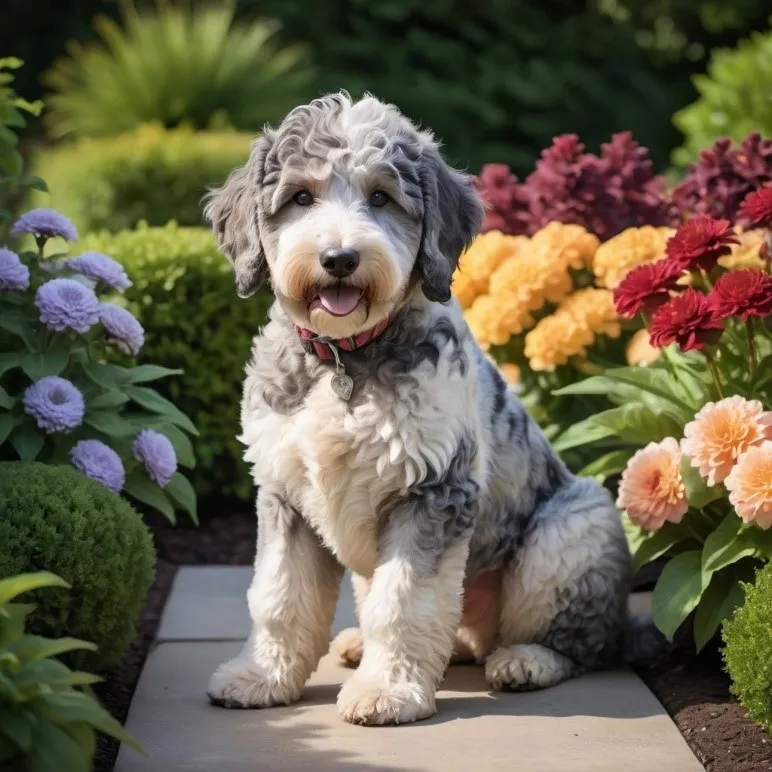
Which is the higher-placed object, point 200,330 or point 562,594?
point 200,330

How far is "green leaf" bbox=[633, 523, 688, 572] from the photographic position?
4.81 meters

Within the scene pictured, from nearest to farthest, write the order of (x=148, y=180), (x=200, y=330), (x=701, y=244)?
1. (x=701, y=244)
2. (x=200, y=330)
3. (x=148, y=180)

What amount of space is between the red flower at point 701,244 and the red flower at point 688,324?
0.29 meters

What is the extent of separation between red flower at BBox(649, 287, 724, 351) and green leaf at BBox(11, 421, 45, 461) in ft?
7.04

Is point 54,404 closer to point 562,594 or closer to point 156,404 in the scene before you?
point 156,404

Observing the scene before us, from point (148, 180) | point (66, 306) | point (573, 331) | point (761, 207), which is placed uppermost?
point (148, 180)

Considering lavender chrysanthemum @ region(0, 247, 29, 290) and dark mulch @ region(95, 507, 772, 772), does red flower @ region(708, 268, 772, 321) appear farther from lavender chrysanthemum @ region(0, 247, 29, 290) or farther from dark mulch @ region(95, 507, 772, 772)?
lavender chrysanthemum @ region(0, 247, 29, 290)

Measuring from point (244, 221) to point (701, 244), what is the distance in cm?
162

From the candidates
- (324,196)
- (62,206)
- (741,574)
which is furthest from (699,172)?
(62,206)

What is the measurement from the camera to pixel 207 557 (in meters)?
6.35

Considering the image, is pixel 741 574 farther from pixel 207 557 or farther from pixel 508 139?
pixel 508 139

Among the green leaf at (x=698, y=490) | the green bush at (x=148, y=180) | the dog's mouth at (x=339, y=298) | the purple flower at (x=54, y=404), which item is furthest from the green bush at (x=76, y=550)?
the green bush at (x=148, y=180)

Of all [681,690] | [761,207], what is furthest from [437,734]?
[761,207]

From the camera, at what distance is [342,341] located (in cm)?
420
